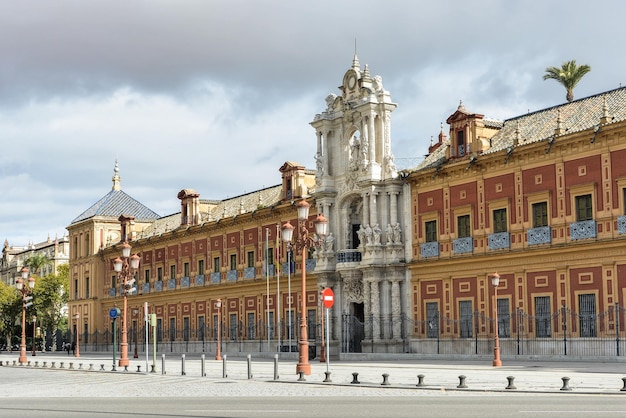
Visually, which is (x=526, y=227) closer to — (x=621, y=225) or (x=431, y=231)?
(x=621, y=225)

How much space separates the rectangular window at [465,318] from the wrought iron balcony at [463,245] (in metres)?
2.34

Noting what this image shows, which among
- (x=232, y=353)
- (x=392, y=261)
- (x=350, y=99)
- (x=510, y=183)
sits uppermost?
(x=350, y=99)

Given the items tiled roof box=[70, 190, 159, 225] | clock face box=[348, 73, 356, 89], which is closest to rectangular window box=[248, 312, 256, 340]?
clock face box=[348, 73, 356, 89]

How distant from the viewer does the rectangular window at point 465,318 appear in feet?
140

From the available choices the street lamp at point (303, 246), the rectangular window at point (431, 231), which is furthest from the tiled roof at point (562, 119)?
the street lamp at point (303, 246)

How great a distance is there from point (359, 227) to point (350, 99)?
695 cm

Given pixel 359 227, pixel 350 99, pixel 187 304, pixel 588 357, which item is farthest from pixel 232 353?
pixel 588 357

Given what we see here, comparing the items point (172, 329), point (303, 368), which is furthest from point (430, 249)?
point (172, 329)

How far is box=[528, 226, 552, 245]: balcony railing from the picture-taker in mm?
39188

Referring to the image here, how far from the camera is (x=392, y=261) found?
154 ft

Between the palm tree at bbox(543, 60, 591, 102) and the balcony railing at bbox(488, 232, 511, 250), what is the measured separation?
1487cm

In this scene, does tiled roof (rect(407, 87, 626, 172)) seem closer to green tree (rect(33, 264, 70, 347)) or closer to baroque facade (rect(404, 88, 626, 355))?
baroque facade (rect(404, 88, 626, 355))

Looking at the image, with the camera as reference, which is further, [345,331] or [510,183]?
[345,331]

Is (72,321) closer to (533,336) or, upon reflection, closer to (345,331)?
(345,331)
